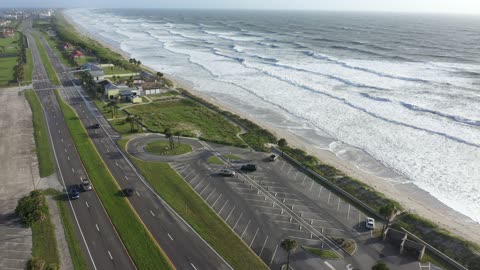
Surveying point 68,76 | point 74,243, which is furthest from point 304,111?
point 68,76

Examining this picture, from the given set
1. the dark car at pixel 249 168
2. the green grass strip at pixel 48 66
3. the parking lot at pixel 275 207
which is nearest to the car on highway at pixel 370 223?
the parking lot at pixel 275 207

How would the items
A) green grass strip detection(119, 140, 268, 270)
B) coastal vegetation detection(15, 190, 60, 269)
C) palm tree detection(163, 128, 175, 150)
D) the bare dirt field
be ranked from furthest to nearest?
palm tree detection(163, 128, 175, 150), the bare dirt field, coastal vegetation detection(15, 190, 60, 269), green grass strip detection(119, 140, 268, 270)

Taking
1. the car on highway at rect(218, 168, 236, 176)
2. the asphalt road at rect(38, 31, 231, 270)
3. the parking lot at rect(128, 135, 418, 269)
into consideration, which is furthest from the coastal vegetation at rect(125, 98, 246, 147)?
the car on highway at rect(218, 168, 236, 176)

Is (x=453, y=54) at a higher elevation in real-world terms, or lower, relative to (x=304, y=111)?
higher

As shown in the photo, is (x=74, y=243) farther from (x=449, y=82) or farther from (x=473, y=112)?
(x=449, y=82)

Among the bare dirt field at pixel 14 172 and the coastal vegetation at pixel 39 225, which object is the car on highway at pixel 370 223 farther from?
the bare dirt field at pixel 14 172

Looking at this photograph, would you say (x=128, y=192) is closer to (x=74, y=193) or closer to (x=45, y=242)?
(x=74, y=193)

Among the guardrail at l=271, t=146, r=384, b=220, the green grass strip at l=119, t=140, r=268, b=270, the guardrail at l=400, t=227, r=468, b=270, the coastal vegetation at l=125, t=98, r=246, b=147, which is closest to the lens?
the guardrail at l=400, t=227, r=468, b=270

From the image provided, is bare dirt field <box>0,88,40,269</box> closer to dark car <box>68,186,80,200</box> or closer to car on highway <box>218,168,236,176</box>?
dark car <box>68,186,80,200</box>
